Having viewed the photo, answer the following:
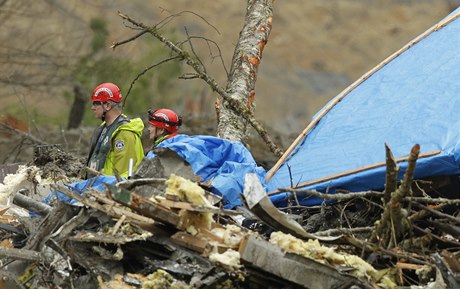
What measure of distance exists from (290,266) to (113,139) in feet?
11.2

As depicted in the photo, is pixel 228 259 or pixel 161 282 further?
pixel 161 282

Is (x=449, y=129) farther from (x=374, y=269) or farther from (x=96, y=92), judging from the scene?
(x=96, y=92)

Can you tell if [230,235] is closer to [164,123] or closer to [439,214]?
[439,214]

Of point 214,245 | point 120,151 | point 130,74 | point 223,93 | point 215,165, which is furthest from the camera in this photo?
point 130,74

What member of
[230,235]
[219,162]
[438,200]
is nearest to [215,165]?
[219,162]

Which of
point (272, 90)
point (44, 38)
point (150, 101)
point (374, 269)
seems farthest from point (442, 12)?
point (374, 269)

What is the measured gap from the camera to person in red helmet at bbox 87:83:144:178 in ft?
30.5

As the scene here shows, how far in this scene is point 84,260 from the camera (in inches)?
262

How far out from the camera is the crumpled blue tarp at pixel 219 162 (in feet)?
26.1

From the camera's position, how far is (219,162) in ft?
27.8

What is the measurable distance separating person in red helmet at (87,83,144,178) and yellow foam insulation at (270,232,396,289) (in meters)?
2.75

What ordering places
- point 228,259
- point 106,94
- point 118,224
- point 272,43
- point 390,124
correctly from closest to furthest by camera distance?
point 228,259, point 118,224, point 390,124, point 106,94, point 272,43

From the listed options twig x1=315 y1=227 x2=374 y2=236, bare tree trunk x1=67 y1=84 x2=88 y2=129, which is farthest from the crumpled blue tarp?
bare tree trunk x1=67 y1=84 x2=88 y2=129

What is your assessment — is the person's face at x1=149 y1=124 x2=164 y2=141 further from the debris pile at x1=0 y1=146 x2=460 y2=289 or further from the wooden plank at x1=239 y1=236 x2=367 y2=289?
the wooden plank at x1=239 y1=236 x2=367 y2=289
